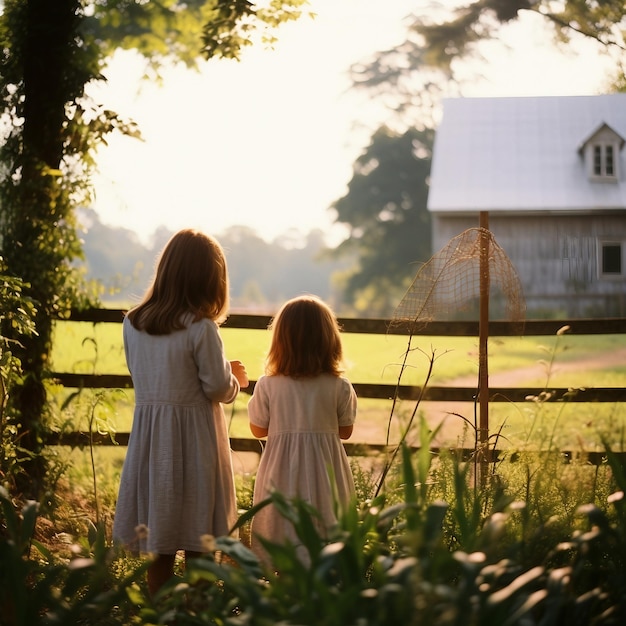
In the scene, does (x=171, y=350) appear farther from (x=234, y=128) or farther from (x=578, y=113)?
(x=234, y=128)

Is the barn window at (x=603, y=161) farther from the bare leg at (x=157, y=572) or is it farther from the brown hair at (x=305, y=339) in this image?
the bare leg at (x=157, y=572)

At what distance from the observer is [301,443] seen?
3.45m

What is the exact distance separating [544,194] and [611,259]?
7.69 ft

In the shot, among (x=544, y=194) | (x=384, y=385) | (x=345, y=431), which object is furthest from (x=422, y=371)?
(x=345, y=431)

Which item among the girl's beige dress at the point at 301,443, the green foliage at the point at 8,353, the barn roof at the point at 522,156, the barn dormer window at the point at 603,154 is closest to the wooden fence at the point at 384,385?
the green foliage at the point at 8,353

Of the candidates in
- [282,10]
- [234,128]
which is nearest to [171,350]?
[282,10]

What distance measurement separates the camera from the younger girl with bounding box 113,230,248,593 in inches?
128

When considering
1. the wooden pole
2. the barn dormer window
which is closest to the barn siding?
the barn dormer window

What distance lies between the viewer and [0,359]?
4070mm

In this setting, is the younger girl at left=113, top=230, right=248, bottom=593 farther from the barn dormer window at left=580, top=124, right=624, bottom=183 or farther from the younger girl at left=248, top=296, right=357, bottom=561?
the barn dormer window at left=580, top=124, right=624, bottom=183

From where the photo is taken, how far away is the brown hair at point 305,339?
3.39 metres

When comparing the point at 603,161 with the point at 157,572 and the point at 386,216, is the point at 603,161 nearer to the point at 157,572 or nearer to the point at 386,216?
the point at 386,216

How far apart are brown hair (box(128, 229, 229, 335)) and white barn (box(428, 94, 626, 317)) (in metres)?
18.4

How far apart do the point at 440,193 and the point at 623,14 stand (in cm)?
1122
